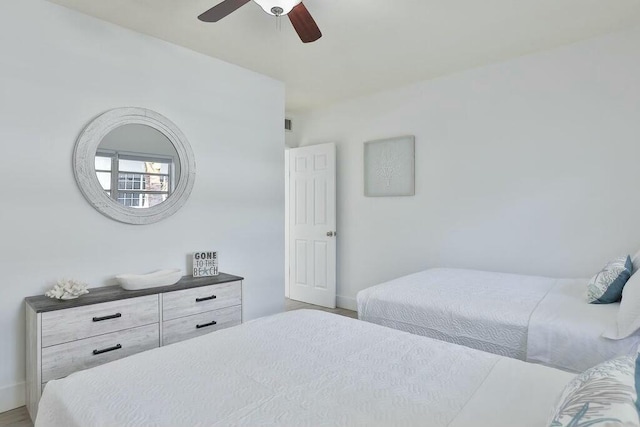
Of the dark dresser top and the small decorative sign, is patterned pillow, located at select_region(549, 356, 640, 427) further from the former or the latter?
the small decorative sign

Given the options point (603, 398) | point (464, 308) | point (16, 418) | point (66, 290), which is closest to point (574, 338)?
point (464, 308)

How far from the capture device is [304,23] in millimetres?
2105

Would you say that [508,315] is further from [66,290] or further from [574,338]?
[66,290]

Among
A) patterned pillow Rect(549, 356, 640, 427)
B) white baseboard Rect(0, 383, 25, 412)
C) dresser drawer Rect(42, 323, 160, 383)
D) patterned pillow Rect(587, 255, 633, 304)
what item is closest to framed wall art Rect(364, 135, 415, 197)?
patterned pillow Rect(587, 255, 633, 304)

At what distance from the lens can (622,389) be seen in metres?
0.73

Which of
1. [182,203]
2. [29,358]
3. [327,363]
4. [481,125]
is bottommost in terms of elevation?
[29,358]

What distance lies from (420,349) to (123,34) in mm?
2943

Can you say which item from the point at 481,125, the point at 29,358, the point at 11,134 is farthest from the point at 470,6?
the point at 29,358

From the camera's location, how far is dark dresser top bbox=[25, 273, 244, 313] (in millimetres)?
2102

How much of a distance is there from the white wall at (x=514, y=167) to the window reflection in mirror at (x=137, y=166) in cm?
223

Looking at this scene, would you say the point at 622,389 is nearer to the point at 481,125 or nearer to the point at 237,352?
the point at 237,352

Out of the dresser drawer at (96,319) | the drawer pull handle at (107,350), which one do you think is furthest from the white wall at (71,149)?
the drawer pull handle at (107,350)

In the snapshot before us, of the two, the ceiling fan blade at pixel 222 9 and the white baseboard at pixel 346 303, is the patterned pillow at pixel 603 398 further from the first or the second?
the white baseboard at pixel 346 303

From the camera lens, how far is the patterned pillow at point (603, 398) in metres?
0.66
